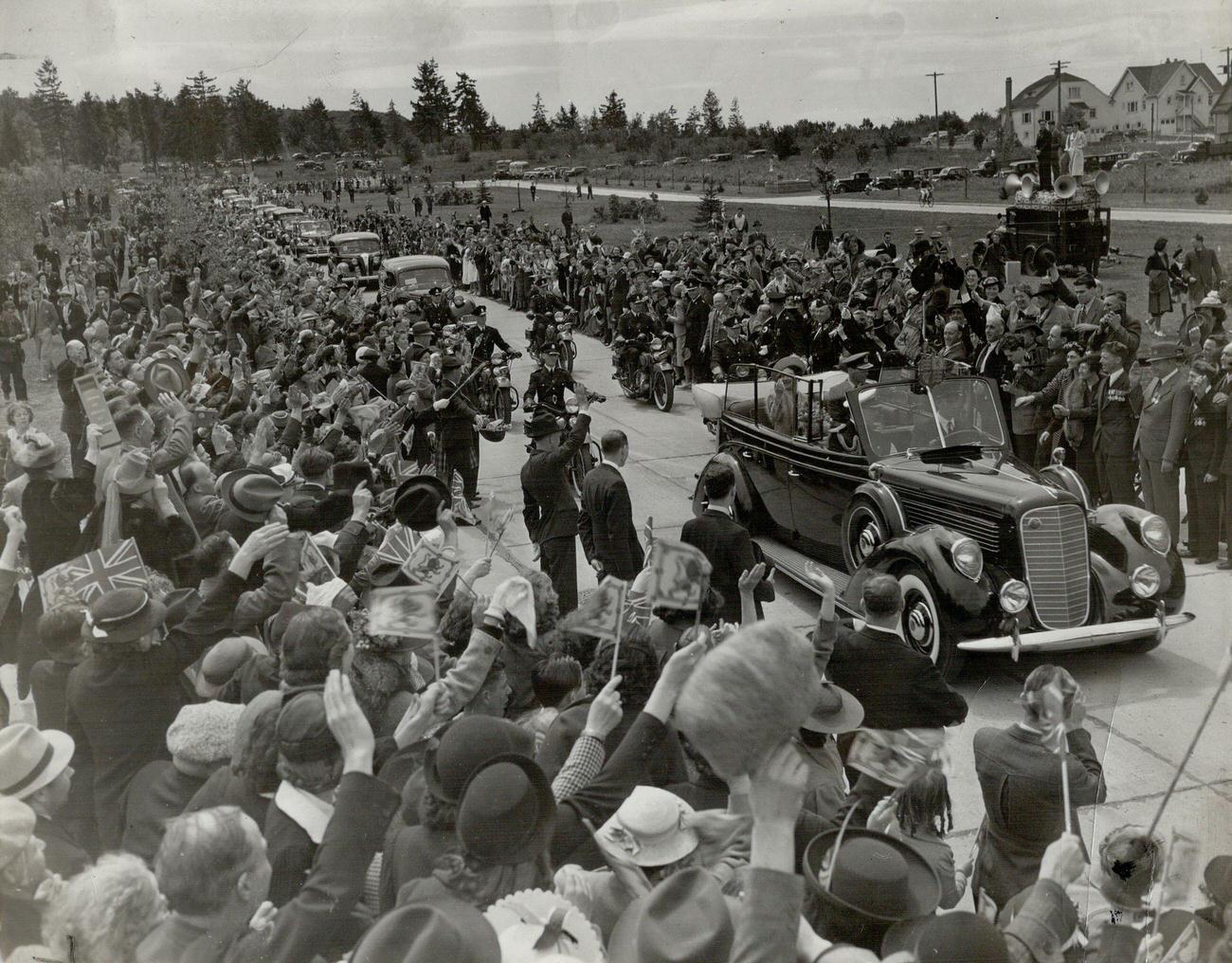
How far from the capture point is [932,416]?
805cm

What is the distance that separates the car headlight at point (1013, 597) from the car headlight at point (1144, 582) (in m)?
0.82

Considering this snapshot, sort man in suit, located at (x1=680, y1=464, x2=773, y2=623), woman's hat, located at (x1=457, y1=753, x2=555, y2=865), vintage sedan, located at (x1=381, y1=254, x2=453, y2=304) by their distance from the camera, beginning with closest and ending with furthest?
woman's hat, located at (x1=457, y1=753, x2=555, y2=865)
man in suit, located at (x1=680, y1=464, x2=773, y2=623)
vintage sedan, located at (x1=381, y1=254, x2=453, y2=304)

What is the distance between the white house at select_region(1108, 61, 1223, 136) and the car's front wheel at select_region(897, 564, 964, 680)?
82.5 ft

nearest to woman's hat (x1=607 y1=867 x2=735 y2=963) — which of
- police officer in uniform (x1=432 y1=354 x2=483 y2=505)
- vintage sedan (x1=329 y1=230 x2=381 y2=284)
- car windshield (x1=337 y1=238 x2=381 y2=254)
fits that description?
police officer in uniform (x1=432 y1=354 x2=483 y2=505)

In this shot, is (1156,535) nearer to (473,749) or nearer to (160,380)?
(473,749)

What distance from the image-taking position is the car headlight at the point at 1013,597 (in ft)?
21.9

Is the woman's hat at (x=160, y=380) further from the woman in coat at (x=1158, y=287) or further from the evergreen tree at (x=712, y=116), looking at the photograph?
the evergreen tree at (x=712, y=116)

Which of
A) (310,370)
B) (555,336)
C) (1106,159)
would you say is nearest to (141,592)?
(310,370)

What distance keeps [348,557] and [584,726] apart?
2.74 meters

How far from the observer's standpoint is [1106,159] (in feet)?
125

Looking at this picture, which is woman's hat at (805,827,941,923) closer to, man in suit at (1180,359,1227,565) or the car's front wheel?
the car's front wheel

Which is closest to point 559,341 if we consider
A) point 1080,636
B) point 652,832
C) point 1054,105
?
point 1080,636

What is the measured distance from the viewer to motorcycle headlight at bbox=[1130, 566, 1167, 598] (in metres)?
6.92

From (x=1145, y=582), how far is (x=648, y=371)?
33.9ft
